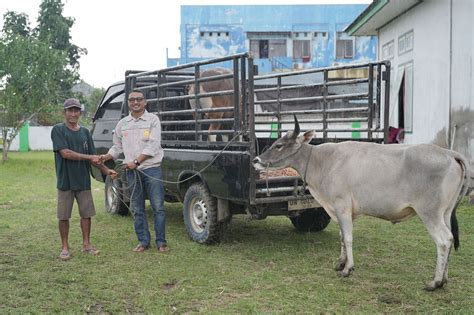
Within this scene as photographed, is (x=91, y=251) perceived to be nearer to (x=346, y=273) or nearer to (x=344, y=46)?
(x=346, y=273)

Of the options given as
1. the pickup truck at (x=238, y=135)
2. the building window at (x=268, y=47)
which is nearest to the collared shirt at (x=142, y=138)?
the pickup truck at (x=238, y=135)

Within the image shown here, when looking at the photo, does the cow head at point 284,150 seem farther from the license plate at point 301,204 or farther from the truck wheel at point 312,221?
the truck wheel at point 312,221

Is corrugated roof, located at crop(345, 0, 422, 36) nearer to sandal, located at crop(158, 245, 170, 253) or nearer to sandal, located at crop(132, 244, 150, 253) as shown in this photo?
sandal, located at crop(158, 245, 170, 253)

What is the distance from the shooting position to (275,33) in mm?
30203

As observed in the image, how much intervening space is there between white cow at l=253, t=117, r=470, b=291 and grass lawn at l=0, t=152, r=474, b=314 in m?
0.39

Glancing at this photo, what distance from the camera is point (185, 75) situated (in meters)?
8.16

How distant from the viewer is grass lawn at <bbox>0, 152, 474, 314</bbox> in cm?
454

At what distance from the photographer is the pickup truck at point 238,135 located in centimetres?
589

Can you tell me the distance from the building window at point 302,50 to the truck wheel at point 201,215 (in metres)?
24.8

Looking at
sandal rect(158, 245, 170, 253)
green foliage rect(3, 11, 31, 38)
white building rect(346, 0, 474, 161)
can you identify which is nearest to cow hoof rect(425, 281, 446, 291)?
sandal rect(158, 245, 170, 253)

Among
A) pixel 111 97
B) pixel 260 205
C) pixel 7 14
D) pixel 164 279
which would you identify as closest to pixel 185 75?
pixel 111 97

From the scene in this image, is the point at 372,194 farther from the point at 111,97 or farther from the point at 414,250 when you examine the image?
the point at 111,97

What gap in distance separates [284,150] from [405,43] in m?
7.65

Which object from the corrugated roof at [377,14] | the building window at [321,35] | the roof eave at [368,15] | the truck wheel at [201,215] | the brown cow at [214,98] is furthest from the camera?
the building window at [321,35]
